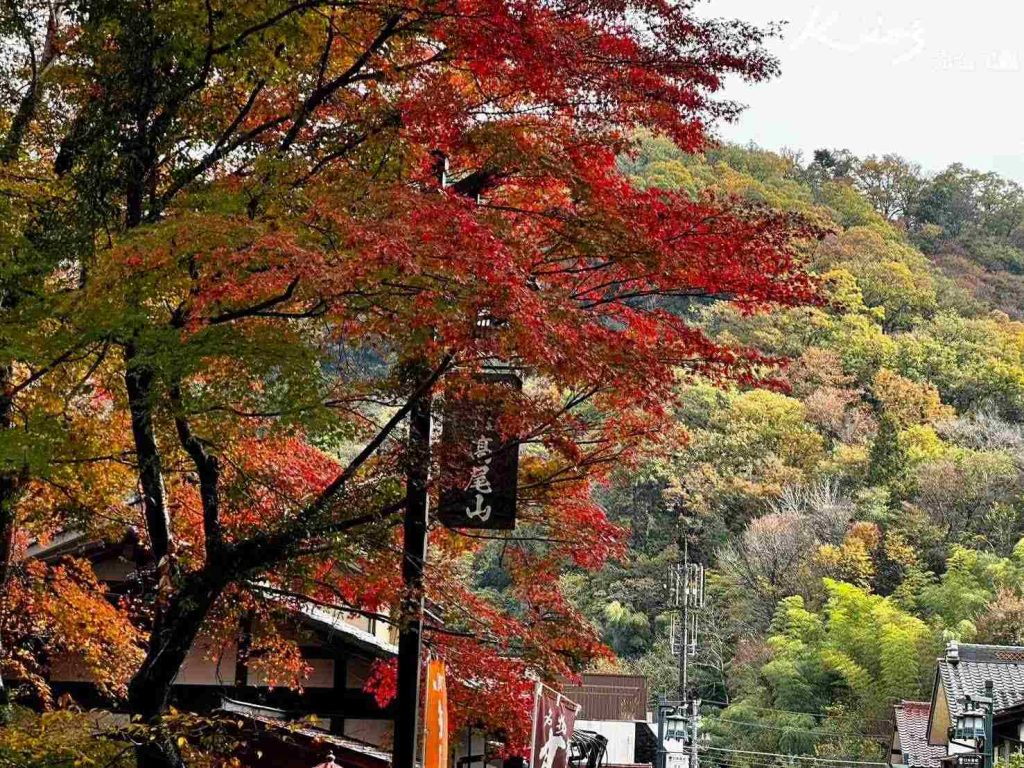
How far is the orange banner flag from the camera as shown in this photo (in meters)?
9.48

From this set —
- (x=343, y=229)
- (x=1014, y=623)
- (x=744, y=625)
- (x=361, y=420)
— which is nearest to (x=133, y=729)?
(x=361, y=420)

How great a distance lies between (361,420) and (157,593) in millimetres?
2000

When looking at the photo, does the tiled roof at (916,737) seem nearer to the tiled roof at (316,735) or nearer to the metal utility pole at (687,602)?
the metal utility pole at (687,602)

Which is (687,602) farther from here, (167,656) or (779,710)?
(167,656)

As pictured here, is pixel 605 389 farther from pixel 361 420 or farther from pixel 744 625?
pixel 744 625

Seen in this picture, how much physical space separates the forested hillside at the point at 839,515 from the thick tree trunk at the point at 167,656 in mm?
33928

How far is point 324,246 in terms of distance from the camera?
8.20m

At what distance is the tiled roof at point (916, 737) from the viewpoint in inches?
1369

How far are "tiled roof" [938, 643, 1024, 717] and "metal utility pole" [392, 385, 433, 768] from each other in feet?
62.5

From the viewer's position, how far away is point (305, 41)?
30.1 ft

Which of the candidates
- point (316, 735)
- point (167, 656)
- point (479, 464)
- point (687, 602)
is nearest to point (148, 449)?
point (167, 656)

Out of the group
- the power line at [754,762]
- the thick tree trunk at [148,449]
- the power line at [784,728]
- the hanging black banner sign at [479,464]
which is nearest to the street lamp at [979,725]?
the hanging black banner sign at [479,464]

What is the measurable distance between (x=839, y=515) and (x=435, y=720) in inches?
2082

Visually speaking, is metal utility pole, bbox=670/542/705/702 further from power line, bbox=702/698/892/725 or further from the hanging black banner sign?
the hanging black banner sign
